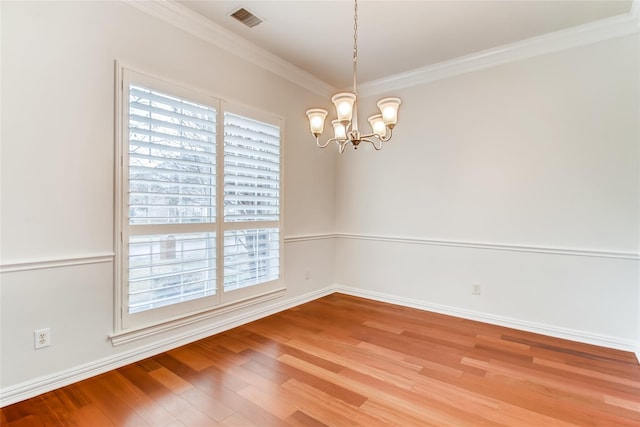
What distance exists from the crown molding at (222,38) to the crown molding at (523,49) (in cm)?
109

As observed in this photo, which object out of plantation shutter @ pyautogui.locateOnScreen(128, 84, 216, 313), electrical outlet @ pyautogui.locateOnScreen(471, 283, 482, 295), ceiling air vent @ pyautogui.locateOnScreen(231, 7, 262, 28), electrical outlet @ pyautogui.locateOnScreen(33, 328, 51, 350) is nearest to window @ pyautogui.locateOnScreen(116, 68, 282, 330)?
plantation shutter @ pyautogui.locateOnScreen(128, 84, 216, 313)

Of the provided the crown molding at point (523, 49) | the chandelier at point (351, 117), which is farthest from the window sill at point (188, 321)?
the crown molding at point (523, 49)

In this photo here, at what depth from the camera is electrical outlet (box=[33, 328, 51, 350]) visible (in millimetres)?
2039

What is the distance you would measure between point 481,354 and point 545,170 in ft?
6.25

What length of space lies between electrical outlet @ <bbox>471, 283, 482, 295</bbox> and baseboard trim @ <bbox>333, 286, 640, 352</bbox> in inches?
8.4

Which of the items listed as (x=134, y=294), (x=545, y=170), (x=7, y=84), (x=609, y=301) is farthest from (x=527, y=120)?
(x=7, y=84)

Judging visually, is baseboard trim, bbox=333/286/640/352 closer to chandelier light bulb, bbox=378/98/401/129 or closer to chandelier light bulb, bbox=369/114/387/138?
chandelier light bulb, bbox=369/114/387/138

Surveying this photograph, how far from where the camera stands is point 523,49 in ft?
10.6

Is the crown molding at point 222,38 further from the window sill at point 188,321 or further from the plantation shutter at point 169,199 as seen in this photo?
the window sill at point 188,321

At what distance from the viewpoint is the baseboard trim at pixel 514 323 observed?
9.35 ft

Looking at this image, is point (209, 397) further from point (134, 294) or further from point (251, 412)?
point (134, 294)

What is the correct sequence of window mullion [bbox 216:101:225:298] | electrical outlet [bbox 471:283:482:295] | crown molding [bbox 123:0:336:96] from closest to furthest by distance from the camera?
crown molding [bbox 123:0:336:96] → window mullion [bbox 216:101:225:298] → electrical outlet [bbox 471:283:482:295]

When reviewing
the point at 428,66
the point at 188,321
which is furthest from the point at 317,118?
the point at 428,66

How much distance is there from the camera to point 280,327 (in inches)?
130
